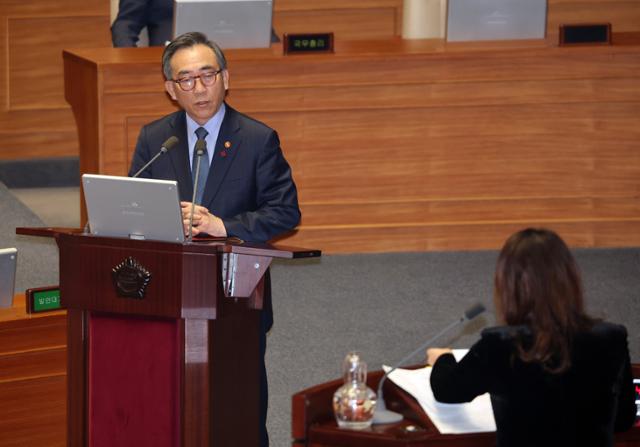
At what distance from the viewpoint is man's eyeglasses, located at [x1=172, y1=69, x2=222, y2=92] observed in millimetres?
3842

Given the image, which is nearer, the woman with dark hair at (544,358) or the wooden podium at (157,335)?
the woman with dark hair at (544,358)

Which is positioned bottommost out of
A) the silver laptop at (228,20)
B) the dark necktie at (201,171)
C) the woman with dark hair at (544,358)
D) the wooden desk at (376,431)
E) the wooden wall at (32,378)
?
the wooden wall at (32,378)

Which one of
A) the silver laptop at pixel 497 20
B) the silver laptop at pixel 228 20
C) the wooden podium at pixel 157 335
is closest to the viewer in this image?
the wooden podium at pixel 157 335

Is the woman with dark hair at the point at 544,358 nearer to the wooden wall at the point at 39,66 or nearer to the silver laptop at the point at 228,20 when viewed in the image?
the silver laptop at the point at 228,20

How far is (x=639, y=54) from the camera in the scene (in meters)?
7.22

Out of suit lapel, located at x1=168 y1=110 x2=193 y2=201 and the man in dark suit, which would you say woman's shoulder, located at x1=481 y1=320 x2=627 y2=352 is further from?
suit lapel, located at x1=168 y1=110 x2=193 y2=201

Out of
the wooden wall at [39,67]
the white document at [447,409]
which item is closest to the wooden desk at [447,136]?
the wooden wall at [39,67]

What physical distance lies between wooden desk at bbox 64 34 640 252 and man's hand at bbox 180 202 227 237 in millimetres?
3337

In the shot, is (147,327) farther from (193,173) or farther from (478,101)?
(478,101)

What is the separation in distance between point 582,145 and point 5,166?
434 cm

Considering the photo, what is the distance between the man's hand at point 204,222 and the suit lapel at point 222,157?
0.22 meters

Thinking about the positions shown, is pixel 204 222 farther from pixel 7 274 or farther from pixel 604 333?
pixel 604 333

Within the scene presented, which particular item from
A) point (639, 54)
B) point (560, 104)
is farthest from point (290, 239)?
point (639, 54)

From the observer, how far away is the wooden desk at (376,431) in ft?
9.18
